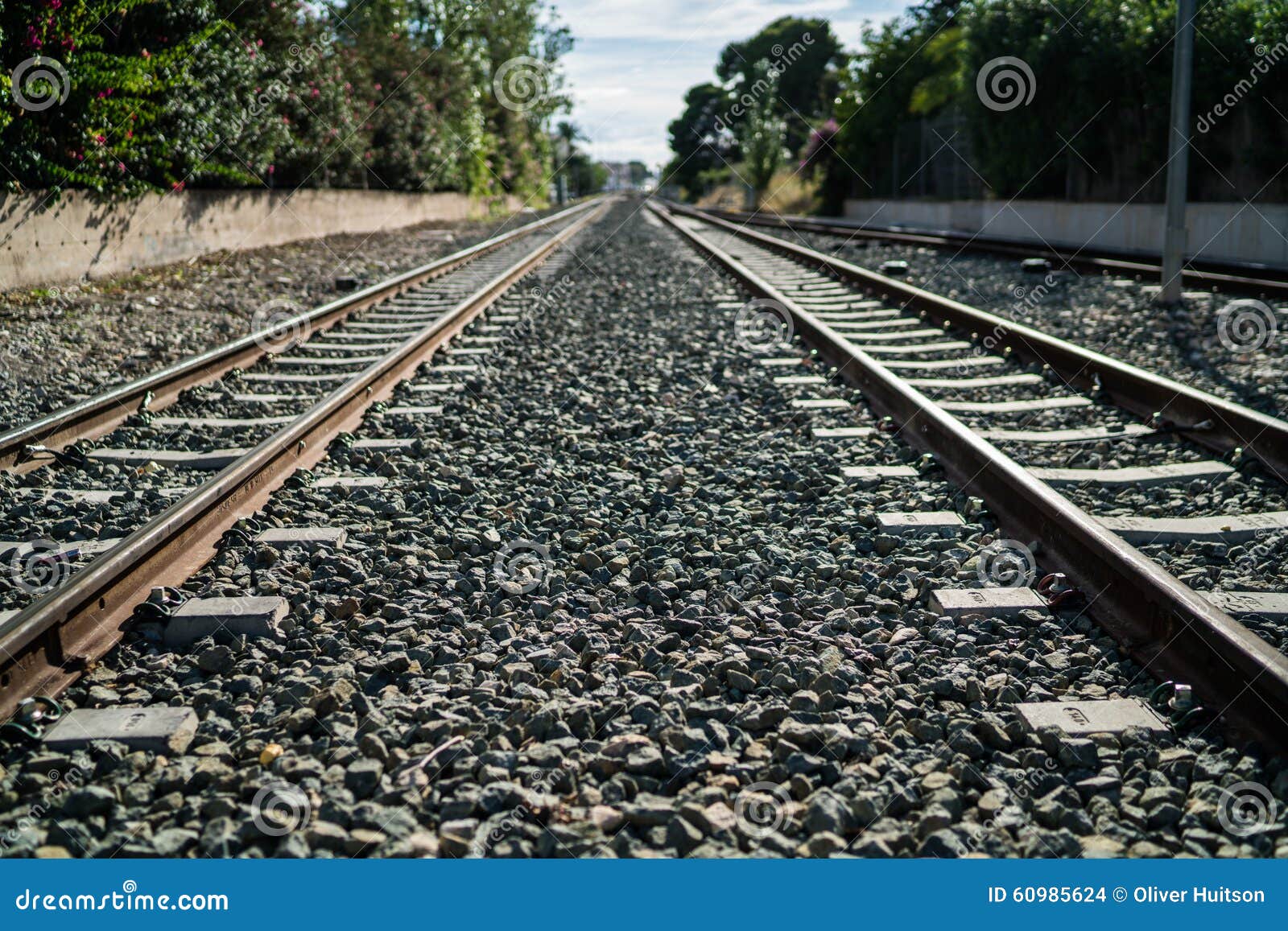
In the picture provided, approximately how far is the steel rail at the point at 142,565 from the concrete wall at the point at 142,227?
5.73 metres

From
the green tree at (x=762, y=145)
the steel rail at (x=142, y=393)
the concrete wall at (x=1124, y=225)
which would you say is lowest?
the steel rail at (x=142, y=393)

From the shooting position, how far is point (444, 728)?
95.3 inches

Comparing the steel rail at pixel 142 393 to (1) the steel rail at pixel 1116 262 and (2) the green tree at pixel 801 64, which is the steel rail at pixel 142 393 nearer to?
(1) the steel rail at pixel 1116 262

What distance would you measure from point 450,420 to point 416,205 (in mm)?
23726

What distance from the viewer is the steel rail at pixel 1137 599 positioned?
7.72ft

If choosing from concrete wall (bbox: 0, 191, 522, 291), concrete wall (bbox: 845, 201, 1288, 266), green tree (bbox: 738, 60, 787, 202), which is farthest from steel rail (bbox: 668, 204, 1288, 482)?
green tree (bbox: 738, 60, 787, 202)

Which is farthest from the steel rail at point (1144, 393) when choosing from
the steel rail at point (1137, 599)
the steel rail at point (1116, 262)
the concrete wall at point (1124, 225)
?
the concrete wall at point (1124, 225)

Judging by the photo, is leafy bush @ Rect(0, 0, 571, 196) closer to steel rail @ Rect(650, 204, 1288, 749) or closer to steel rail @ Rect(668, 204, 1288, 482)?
steel rail @ Rect(668, 204, 1288, 482)

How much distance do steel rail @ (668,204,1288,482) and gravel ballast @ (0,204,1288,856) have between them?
131 cm

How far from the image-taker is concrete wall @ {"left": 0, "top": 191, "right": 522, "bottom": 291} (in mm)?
9453

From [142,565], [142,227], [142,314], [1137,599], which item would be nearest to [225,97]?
[142,227]

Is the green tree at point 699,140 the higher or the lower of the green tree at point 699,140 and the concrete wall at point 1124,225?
the higher
